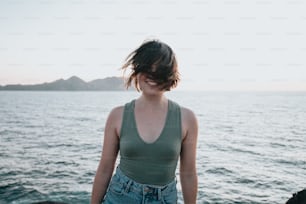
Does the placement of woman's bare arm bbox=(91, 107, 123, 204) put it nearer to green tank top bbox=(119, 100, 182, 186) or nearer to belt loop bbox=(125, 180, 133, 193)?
green tank top bbox=(119, 100, 182, 186)

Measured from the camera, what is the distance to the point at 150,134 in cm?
238

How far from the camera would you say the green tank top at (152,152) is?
2.34 meters

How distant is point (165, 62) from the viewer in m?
2.30

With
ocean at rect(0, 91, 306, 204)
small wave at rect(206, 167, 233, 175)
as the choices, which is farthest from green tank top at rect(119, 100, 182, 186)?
small wave at rect(206, 167, 233, 175)

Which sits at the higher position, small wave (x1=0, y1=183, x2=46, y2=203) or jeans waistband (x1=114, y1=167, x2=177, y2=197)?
jeans waistband (x1=114, y1=167, x2=177, y2=197)

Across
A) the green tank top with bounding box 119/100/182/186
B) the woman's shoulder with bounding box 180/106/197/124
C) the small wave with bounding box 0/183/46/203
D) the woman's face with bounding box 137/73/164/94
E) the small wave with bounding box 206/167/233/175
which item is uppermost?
the woman's face with bounding box 137/73/164/94

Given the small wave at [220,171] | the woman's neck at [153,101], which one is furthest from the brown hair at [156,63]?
the small wave at [220,171]

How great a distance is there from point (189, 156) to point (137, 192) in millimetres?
526

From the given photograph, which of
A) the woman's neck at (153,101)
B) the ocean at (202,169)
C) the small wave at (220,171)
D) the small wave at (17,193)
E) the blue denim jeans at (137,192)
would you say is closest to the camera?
the blue denim jeans at (137,192)

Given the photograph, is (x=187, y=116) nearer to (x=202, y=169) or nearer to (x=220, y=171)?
(x=220, y=171)

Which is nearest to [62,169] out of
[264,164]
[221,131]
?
[264,164]

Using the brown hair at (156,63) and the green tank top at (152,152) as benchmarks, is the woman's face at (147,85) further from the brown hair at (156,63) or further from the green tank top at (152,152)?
the green tank top at (152,152)

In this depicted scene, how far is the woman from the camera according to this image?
2328 mm

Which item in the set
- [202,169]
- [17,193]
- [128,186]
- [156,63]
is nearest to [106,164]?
[128,186]
